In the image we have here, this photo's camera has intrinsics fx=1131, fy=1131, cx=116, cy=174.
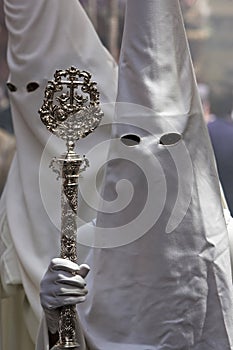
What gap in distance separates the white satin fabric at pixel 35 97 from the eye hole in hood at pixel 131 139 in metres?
0.97

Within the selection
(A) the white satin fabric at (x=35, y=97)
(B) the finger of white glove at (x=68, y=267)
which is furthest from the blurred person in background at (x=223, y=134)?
(B) the finger of white glove at (x=68, y=267)

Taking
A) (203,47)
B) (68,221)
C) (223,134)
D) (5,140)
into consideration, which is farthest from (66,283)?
(203,47)

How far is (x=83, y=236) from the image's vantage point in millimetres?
3529

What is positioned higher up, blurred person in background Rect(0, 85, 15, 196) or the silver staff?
blurred person in background Rect(0, 85, 15, 196)

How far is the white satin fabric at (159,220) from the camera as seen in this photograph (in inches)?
120

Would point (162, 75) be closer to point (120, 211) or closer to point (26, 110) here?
point (120, 211)

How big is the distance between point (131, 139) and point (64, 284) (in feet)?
1.64

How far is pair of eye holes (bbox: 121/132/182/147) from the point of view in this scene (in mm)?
3113

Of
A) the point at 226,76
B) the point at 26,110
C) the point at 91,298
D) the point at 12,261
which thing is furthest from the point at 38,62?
the point at 226,76

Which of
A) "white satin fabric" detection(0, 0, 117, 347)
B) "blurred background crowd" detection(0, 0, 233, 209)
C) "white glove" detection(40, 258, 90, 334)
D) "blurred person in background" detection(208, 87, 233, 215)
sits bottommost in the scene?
"white glove" detection(40, 258, 90, 334)

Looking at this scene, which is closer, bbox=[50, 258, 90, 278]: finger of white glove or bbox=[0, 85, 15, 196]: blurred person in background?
bbox=[50, 258, 90, 278]: finger of white glove

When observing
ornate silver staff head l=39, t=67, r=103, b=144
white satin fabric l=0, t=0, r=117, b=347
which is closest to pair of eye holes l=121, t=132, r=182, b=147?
ornate silver staff head l=39, t=67, r=103, b=144

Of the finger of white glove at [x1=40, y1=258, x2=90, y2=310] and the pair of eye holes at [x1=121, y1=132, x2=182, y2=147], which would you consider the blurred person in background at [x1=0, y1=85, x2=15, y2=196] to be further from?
the finger of white glove at [x1=40, y1=258, x2=90, y2=310]

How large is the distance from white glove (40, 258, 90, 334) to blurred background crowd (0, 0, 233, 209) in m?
5.54
